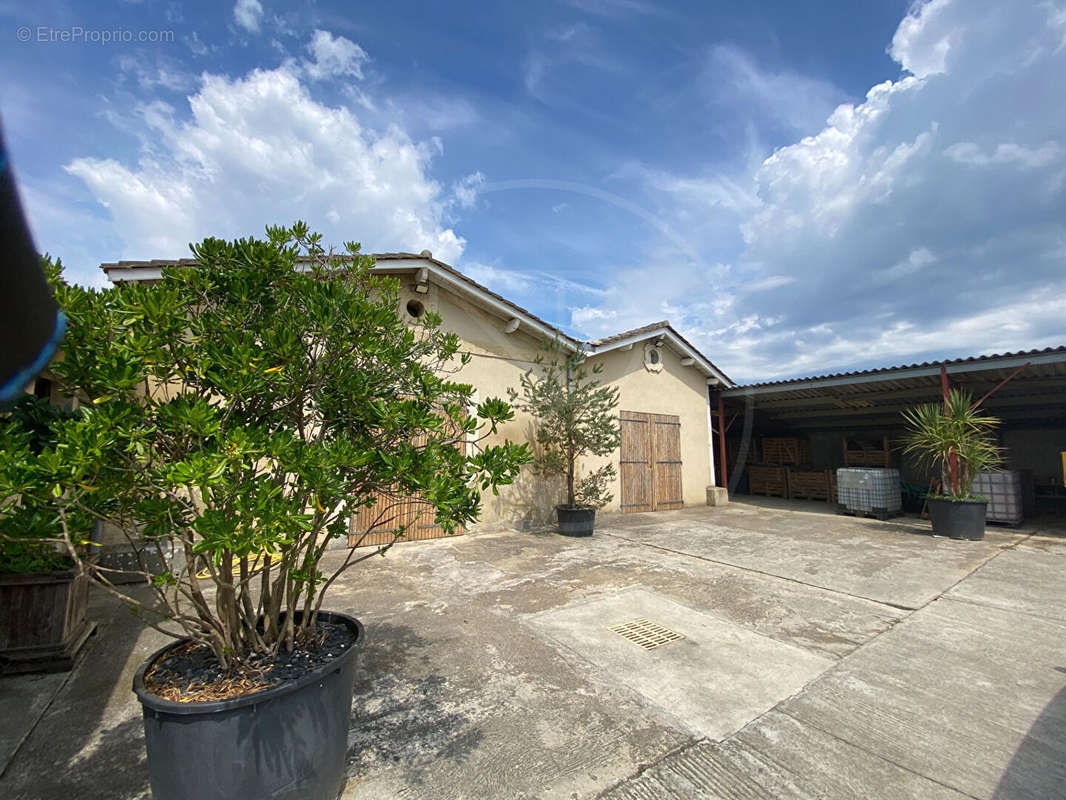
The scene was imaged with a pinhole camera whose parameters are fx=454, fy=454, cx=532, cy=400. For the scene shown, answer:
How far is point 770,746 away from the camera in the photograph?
216cm

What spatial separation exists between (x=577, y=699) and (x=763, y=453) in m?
13.0

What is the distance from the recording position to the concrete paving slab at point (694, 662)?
250 centimetres

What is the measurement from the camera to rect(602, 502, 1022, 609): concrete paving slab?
4.68 meters

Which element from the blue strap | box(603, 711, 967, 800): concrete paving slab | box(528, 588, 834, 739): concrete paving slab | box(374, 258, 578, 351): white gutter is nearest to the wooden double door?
box(374, 258, 578, 351): white gutter

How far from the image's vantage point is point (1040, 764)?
2.04 m

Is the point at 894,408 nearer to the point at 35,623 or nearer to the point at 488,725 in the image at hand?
the point at 488,725

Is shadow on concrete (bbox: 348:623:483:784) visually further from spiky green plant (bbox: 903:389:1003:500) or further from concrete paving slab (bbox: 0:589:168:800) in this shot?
spiky green plant (bbox: 903:389:1003:500)

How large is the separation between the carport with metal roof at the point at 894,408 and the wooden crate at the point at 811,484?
0.98m

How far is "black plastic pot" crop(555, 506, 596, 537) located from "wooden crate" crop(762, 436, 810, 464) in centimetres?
866

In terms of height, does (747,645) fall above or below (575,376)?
below

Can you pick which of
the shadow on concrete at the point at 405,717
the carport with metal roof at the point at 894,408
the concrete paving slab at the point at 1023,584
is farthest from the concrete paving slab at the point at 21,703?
the carport with metal roof at the point at 894,408

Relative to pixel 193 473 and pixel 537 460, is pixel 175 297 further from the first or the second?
pixel 537 460

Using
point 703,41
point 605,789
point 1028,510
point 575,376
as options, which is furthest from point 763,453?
point 605,789

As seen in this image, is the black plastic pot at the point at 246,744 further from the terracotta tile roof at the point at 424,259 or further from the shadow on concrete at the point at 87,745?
the terracotta tile roof at the point at 424,259
